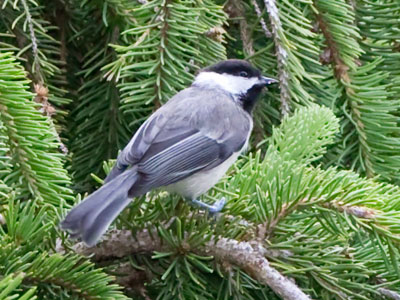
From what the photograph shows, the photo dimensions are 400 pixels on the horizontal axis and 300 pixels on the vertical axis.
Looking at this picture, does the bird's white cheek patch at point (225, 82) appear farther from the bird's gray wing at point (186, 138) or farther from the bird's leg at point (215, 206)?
the bird's leg at point (215, 206)

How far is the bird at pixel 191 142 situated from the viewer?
55.4 inches

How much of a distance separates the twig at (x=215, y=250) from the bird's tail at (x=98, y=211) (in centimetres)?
5

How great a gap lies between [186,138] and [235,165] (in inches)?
7.7

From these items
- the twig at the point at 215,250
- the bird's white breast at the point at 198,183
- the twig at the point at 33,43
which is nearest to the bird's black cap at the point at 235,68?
the bird's white breast at the point at 198,183

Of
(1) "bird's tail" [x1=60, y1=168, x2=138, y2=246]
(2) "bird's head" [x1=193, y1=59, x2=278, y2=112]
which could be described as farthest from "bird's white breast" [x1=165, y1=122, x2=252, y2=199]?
(2) "bird's head" [x1=193, y1=59, x2=278, y2=112]

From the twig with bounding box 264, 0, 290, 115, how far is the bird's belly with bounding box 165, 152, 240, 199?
0.20 metres

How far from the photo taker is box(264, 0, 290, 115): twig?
1.74 meters

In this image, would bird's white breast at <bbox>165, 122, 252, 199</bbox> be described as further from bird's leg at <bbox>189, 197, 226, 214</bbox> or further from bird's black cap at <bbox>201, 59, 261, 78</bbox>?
bird's black cap at <bbox>201, 59, 261, 78</bbox>

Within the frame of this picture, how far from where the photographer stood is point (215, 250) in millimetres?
1266

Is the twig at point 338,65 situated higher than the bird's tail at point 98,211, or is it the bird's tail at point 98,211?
the bird's tail at point 98,211

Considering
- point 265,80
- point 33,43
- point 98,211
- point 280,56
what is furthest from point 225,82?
point 98,211

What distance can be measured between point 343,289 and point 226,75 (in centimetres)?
82

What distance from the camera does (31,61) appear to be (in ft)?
5.86

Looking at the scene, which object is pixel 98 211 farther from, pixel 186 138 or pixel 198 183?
pixel 186 138
